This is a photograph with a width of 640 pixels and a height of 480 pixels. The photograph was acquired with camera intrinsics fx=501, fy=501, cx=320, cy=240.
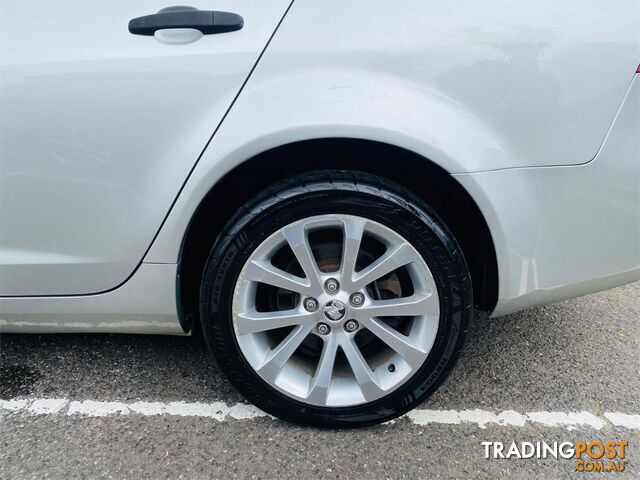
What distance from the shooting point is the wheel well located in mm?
1589

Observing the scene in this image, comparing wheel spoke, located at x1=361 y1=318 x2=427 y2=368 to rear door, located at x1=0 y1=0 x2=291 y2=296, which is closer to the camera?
rear door, located at x1=0 y1=0 x2=291 y2=296

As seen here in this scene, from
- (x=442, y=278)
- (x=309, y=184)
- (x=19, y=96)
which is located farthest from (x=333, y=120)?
(x=19, y=96)

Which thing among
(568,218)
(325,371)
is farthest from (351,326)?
(568,218)

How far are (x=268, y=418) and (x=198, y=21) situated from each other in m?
1.36

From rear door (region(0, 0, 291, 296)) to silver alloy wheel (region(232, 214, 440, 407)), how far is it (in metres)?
0.40

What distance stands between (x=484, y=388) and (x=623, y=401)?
0.51 meters

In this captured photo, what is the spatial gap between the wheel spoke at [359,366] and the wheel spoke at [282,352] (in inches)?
5.4

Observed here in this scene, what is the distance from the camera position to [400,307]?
1662 millimetres

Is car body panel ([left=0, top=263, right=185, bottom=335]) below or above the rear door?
below

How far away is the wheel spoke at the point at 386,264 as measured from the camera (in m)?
1.60

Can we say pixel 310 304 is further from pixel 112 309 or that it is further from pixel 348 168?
pixel 112 309

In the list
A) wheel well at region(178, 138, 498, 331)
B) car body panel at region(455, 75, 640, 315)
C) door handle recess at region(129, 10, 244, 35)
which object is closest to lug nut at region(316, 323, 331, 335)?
wheel well at region(178, 138, 498, 331)

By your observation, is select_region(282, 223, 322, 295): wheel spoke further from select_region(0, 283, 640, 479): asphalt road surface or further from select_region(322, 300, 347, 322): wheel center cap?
select_region(0, 283, 640, 479): asphalt road surface

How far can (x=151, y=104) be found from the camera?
4.92ft
